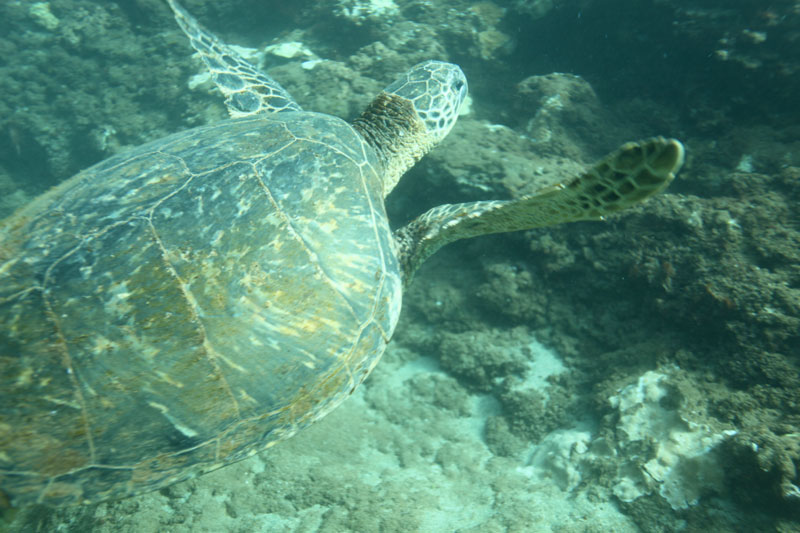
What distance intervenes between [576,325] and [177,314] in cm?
285

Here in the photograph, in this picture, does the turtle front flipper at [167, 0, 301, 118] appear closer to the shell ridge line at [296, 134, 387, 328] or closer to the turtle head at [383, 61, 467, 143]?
the turtle head at [383, 61, 467, 143]

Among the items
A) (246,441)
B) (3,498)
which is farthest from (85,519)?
(246,441)

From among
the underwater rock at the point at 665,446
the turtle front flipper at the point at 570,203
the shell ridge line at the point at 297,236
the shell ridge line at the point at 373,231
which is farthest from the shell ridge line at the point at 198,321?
the underwater rock at the point at 665,446

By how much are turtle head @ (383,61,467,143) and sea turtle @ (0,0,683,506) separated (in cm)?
134

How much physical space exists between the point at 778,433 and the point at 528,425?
1.33m

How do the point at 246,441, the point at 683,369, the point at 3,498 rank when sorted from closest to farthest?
the point at 3,498, the point at 246,441, the point at 683,369

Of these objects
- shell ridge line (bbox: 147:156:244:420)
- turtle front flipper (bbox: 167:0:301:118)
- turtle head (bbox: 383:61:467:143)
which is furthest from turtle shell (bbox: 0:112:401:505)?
turtle front flipper (bbox: 167:0:301:118)

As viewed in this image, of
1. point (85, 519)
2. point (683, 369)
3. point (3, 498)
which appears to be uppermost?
point (3, 498)

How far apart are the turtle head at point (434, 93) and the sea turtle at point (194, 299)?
1337mm

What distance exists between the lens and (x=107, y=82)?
6.52m

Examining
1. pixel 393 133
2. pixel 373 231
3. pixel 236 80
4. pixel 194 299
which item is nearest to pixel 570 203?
pixel 373 231

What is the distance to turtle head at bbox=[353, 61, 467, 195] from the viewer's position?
322 centimetres

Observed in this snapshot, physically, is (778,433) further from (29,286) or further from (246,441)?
(29,286)

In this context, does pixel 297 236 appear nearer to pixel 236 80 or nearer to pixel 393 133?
pixel 393 133
